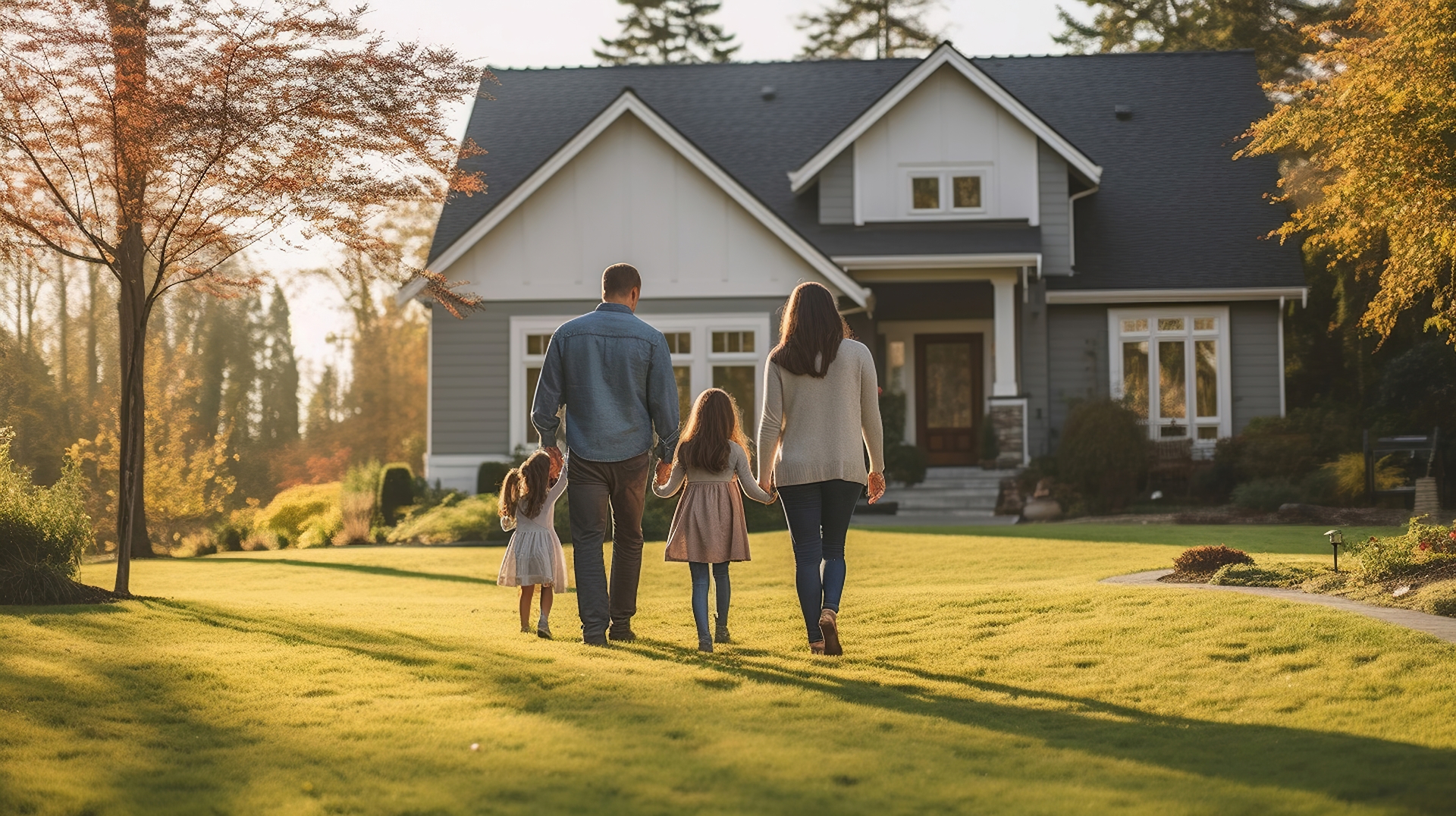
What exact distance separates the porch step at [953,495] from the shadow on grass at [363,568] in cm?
753

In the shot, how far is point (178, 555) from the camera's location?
17.6m

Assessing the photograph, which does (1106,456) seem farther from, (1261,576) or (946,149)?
(1261,576)

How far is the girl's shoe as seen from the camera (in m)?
6.69

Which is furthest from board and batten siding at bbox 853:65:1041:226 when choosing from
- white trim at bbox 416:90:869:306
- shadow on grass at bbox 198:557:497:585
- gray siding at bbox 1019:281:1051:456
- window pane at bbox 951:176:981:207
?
shadow on grass at bbox 198:557:497:585

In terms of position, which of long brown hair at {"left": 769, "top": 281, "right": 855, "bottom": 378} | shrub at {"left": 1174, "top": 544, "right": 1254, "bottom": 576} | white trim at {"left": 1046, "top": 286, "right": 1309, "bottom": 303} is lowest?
shrub at {"left": 1174, "top": 544, "right": 1254, "bottom": 576}

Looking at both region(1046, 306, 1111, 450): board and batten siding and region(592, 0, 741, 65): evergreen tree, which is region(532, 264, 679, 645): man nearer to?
region(1046, 306, 1111, 450): board and batten siding

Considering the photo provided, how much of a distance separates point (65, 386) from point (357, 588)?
1088 inches

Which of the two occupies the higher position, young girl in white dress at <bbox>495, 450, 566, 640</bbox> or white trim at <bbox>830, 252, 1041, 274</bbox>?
white trim at <bbox>830, 252, 1041, 274</bbox>

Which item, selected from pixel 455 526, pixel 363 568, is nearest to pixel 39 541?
pixel 363 568

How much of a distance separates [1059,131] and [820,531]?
17.9 meters

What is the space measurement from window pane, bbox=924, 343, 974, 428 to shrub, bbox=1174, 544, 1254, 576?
44.1ft

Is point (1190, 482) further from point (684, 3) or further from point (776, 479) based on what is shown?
point (684, 3)

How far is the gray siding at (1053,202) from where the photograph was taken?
21.5 m

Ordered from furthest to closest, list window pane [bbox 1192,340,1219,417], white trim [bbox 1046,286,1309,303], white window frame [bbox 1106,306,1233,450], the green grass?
window pane [bbox 1192,340,1219,417] → white window frame [bbox 1106,306,1233,450] → white trim [bbox 1046,286,1309,303] → the green grass
